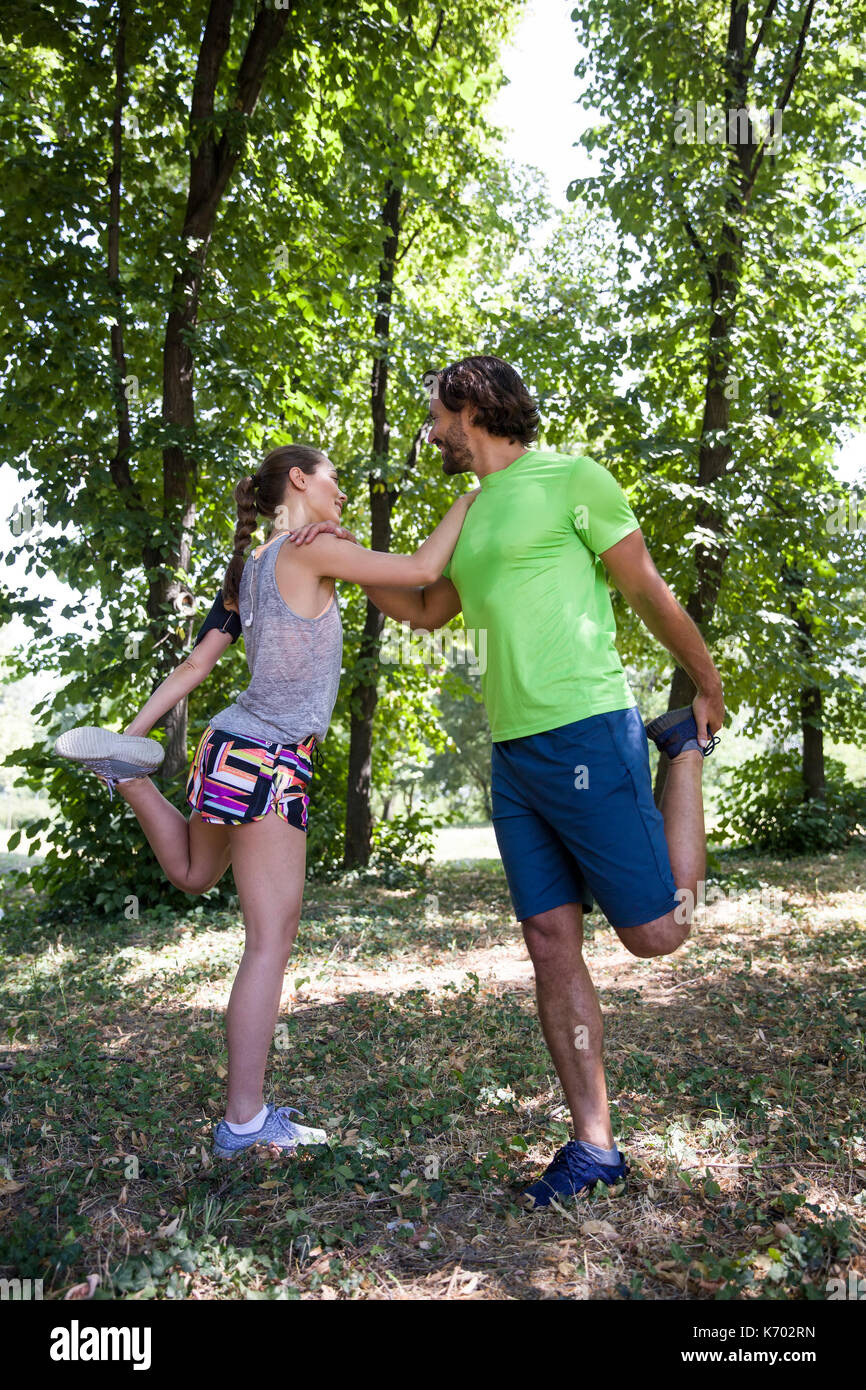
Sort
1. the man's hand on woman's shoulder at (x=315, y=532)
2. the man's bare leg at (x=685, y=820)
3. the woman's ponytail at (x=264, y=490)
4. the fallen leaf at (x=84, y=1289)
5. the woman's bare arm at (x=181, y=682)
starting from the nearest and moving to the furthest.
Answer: the fallen leaf at (x=84, y=1289) < the man's bare leg at (x=685, y=820) < the man's hand on woman's shoulder at (x=315, y=532) < the woman's bare arm at (x=181, y=682) < the woman's ponytail at (x=264, y=490)

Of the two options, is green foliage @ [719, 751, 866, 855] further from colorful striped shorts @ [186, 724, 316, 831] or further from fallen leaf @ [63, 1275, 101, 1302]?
fallen leaf @ [63, 1275, 101, 1302]

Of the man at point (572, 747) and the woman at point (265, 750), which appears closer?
the man at point (572, 747)

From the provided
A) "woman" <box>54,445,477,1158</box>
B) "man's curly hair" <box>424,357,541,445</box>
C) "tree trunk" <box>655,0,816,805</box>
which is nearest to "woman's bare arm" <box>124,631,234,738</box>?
"woman" <box>54,445,477,1158</box>

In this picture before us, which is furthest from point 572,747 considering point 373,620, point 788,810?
point 788,810

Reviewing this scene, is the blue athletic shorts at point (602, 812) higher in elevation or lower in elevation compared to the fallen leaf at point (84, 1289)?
higher

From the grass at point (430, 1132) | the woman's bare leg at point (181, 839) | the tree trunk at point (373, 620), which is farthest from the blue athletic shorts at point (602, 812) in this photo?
the tree trunk at point (373, 620)

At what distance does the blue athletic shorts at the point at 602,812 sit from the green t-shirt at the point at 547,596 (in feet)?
0.18

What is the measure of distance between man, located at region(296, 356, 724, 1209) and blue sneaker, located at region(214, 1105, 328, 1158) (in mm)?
694

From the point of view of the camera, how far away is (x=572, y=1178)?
264cm

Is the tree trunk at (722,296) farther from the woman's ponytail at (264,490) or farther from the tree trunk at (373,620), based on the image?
the woman's ponytail at (264,490)

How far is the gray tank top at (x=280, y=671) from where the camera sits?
293 centimetres

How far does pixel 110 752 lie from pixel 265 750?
17.3 inches

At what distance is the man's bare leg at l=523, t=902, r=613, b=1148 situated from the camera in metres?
2.66
